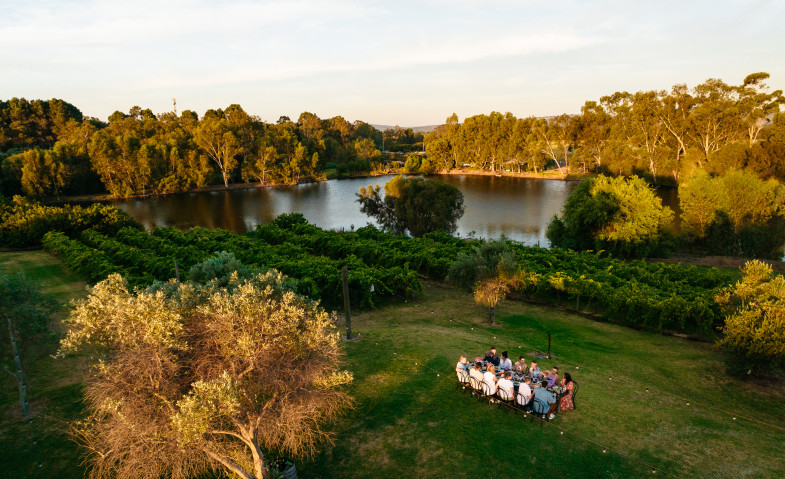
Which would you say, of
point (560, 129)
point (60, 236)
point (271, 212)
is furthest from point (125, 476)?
point (560, 129)

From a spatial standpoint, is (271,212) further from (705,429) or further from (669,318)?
(705,429)

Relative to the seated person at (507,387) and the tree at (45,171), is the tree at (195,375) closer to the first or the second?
the seated person at (507,387)

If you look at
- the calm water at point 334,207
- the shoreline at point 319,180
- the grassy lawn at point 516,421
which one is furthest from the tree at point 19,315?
the shoreline at point 319,180

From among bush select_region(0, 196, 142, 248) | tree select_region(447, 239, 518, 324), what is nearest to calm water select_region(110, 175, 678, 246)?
bush select_region(0, 196, 142, 248)

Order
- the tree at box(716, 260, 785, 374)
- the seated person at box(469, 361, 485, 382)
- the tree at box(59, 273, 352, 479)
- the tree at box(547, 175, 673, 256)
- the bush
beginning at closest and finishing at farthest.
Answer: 1. the tree at box(59, 273, 352, 479)
2. the seated person at box(469, 361, 485, 382)
3. the tree at box(716, 260, 785, 374)
4. the tree at box(547, 175, 673, 256)
5. the bush

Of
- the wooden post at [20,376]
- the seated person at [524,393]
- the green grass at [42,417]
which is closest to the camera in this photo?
the green grass at [42,417]

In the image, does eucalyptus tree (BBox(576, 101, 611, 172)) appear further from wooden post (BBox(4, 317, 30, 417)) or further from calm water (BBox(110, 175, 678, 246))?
wooden post (BBox(4, 317, 30, 417))
